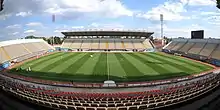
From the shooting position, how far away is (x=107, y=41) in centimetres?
→ 7569

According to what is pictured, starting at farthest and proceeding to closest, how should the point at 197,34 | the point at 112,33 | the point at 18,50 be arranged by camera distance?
the point at 112,33 → the point at 197,34 → the point at 18,50

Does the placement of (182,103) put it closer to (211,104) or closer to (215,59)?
(211,104)

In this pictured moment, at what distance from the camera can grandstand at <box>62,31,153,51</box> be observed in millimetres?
72188

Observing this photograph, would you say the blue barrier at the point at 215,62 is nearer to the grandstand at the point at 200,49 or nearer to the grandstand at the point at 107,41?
the grandstand at the point at 200,49

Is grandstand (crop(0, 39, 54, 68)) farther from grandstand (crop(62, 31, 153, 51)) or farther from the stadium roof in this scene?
the stadium roof

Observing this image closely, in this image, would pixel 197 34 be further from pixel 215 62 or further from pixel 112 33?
pixel 112 33

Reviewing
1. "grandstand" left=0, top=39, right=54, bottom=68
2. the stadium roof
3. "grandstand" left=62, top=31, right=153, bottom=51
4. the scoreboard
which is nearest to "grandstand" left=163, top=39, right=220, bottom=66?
the scoreboard

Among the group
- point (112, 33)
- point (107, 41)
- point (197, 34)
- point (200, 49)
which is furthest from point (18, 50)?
point (197, 34)

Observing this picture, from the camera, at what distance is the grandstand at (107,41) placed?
237ft

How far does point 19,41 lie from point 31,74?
30.0 m

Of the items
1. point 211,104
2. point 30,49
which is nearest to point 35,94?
point 211,104

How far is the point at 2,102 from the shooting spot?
1745cm

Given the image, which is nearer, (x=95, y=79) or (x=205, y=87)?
(x=205, y=87)

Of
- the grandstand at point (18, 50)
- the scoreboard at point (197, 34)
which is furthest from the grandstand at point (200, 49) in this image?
the grandstand at point (18, 50)
